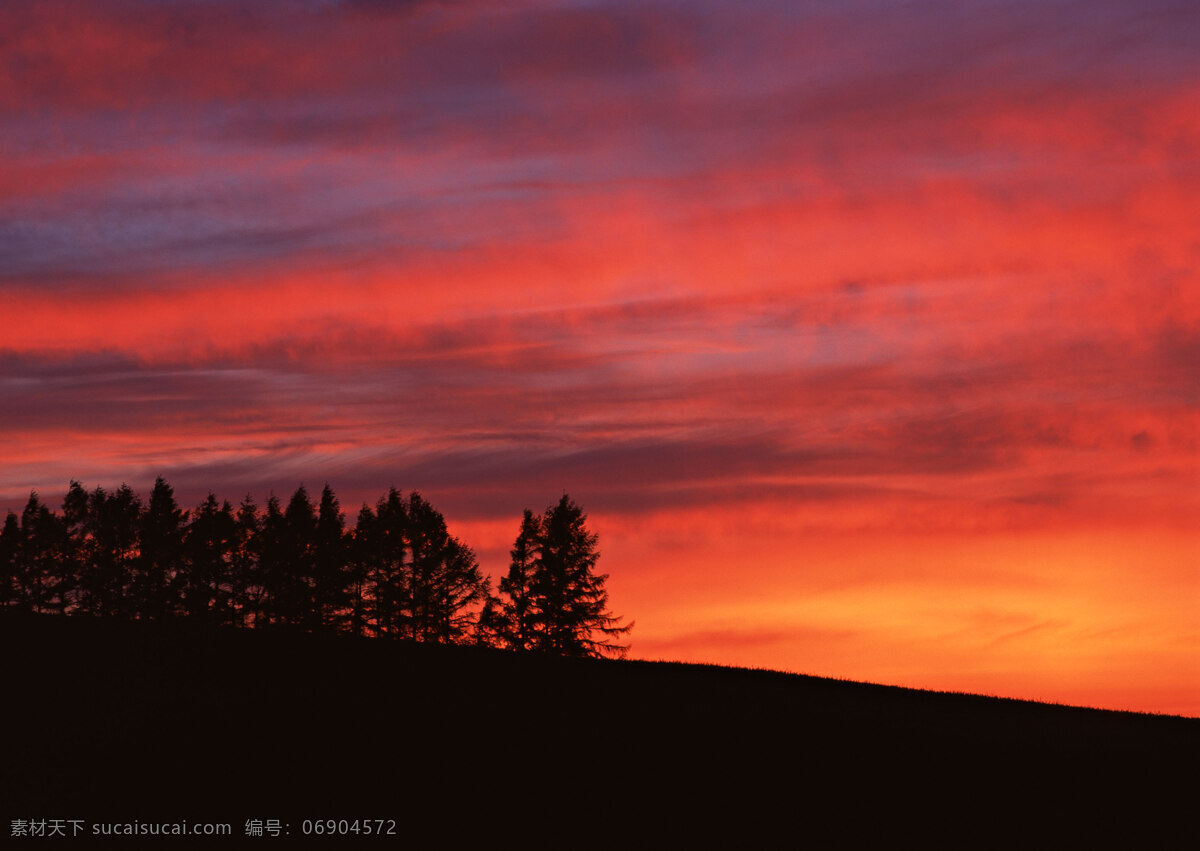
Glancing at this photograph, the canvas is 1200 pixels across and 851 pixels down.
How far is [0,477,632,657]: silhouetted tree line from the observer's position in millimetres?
73875

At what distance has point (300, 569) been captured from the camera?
81.7 meters

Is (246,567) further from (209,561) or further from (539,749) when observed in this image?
(539,749)

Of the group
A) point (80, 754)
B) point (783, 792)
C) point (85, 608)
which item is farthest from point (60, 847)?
point (85, 608)

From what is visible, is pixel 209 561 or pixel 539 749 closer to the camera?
pixel 539 749

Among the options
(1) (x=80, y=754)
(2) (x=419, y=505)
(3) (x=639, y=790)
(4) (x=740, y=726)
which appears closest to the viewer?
(3) (x=639, y=790)

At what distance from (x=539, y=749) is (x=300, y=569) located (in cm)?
4813

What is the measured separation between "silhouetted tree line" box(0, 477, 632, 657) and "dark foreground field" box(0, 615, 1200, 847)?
857 inches

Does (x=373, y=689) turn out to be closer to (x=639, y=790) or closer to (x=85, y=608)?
(x=639, y=790)

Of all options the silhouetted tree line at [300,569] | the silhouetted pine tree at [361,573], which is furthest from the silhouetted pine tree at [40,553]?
the silhouetted pine tree at [361,573]

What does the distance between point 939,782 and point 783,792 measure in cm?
542

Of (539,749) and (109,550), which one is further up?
(109,550)

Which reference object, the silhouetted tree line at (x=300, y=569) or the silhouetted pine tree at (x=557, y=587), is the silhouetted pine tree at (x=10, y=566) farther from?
the silhouetted pine tree at (x=557, y=587)

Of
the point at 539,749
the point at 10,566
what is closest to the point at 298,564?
the point at 10,566

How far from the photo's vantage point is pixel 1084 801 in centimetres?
3506
